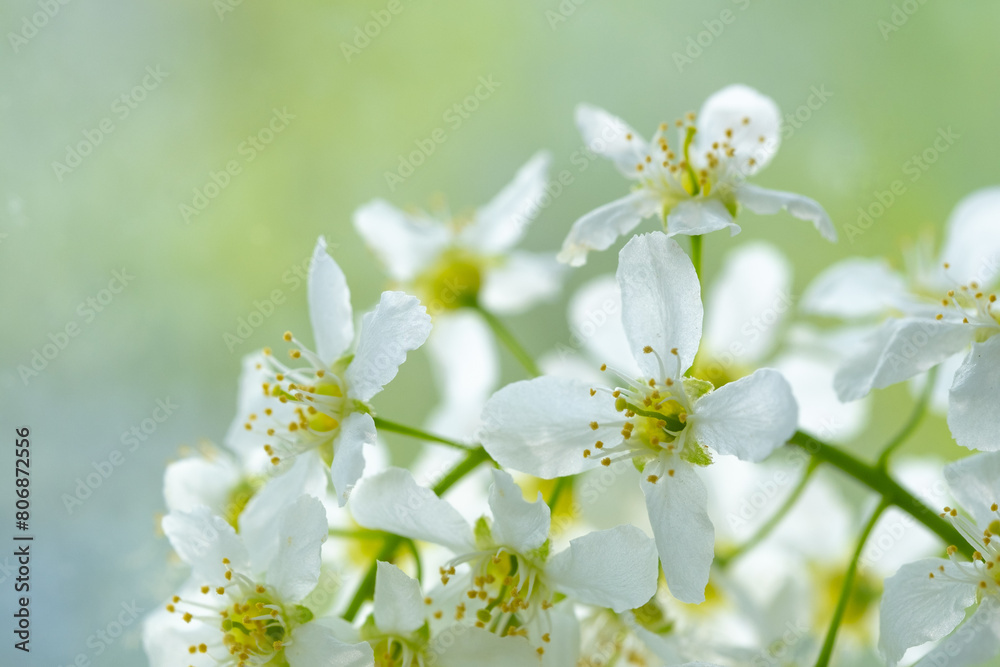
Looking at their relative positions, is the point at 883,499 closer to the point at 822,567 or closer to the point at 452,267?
the point at 822,567

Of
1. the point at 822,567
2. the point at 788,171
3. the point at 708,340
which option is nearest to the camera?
the point at 822,567

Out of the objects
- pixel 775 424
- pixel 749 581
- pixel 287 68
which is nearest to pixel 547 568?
pixel 775 424

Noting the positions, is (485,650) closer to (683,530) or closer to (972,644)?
(683,530)

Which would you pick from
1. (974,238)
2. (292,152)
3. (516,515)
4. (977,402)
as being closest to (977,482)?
(977,402)

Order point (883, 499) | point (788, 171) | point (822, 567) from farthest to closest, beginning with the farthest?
point (788, 171), point (822, 567), point (883, 499)

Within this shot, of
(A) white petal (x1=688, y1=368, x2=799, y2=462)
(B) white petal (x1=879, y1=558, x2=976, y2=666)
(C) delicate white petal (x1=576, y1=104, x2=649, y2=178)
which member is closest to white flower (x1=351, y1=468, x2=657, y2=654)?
(A) white petal (x1=688, y1=368, x2=799, y2=462)

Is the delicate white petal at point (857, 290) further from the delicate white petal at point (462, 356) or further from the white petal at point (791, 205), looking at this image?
the delicate white petal at point (462, 356)
